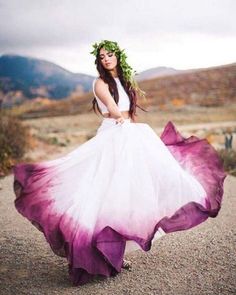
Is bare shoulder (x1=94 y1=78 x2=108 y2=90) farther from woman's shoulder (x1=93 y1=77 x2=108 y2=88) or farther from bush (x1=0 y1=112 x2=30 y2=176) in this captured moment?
bush (x1=0 y1=112 x2=30 y2=176)

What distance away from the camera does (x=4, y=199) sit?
281 inches

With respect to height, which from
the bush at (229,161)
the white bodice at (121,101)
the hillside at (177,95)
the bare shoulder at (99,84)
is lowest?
the bush at (229,161)

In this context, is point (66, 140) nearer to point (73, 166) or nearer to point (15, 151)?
point (15, 151)

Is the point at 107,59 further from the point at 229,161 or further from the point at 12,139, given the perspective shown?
the point at 12,139

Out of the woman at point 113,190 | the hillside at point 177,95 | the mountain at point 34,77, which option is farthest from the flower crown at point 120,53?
the hillside at point 177,95

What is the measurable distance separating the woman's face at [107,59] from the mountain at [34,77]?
11151 mm

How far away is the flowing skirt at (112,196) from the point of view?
10.9 ft

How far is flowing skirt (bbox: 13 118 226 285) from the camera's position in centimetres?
331

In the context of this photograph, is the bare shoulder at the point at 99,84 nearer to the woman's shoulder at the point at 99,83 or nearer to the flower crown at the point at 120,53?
the woman's shoulder at the point at 99,83

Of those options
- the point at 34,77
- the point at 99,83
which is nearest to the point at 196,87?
the point at 34,77

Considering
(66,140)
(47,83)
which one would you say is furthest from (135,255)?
(47,83)

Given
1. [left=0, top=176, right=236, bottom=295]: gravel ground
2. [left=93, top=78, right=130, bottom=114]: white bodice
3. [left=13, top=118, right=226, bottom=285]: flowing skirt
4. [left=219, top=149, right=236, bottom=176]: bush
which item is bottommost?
[left=219, top=149, right=236, bottom=176]: bush

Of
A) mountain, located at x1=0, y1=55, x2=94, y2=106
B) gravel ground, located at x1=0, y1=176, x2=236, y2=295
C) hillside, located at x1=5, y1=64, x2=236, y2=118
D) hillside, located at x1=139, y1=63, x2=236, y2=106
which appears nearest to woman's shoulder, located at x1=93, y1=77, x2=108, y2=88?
gravel ground, located at x1=0, y1=176, x2=236, y2=295

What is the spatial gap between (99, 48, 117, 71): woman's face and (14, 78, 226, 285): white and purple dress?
310 mm
